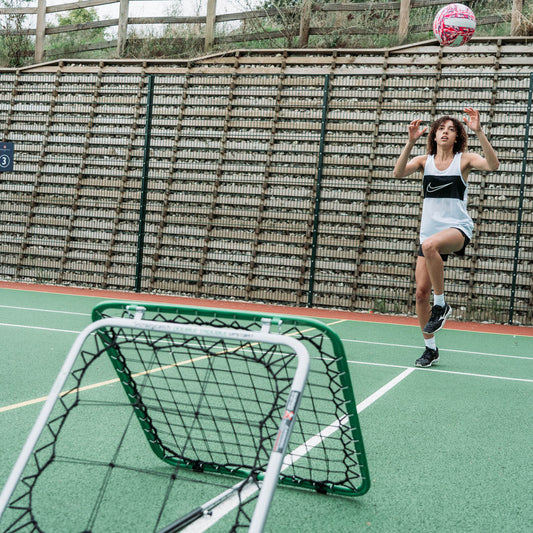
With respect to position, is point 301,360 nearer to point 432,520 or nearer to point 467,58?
point 432,520

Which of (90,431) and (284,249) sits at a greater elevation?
(284,249)

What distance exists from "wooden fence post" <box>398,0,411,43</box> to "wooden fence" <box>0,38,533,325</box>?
62 cm

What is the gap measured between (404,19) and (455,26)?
11.9 ft

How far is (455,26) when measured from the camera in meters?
6.95

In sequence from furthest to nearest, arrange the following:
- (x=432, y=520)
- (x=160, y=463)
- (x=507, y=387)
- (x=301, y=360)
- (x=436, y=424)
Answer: (x=507, y=387)
(x=436, y=424)
(x=160, y=463)
(x=432, y=520)
(x=301, y=360)

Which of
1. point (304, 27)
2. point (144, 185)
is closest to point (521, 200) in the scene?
point (304, 27)

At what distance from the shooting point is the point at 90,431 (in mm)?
2393

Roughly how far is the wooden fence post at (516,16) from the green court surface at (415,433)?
5614mm

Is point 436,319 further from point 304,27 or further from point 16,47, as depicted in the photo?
point 16,47

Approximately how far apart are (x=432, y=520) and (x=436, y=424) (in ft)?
3.78

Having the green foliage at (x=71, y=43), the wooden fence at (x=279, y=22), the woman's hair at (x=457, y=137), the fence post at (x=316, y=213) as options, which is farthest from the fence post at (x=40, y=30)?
the woman's hair at (x=457, y=137)

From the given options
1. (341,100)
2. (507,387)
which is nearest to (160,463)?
(507,387)

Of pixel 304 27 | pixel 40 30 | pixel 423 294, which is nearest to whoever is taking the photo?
pixel 423 294

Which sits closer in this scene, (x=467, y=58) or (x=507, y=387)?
(x=507, y=387)
